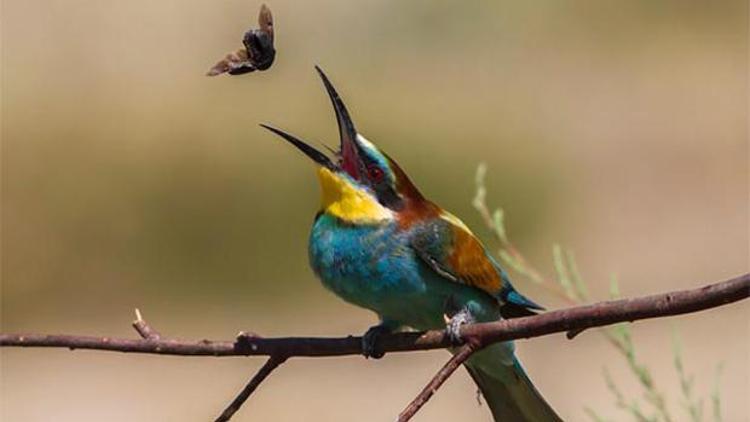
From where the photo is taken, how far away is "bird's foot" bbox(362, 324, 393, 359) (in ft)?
5.38

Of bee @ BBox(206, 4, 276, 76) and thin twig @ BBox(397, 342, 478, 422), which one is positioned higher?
bee @ BBox(206, 4, 276, 76)

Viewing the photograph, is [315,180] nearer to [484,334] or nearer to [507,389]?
[507,389]

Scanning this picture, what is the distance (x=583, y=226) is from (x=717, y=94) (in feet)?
4.24

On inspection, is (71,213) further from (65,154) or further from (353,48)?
(353,48)

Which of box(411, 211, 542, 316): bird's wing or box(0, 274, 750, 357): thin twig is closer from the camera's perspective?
box(0, 274, 750, 357): thin twig

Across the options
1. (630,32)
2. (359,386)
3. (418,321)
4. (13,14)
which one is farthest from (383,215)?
(630,32)

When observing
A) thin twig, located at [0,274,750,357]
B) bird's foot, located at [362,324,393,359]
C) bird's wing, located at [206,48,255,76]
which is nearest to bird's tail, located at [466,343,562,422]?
bird's foot, located at [362,324,393,359]

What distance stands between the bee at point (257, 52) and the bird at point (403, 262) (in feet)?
1.02

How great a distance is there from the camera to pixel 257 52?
148 cm

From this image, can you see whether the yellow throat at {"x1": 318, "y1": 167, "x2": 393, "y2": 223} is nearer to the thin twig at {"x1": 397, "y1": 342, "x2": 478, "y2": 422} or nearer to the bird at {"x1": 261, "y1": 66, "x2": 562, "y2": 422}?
the bird at {"x1": 261, "y1": 66, "x2": 562, "y2": 422}

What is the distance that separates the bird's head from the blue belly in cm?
3

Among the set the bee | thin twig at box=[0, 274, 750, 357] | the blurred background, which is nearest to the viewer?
thin twig at box=[0, 274, 750, 357]

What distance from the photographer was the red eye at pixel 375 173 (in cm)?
194

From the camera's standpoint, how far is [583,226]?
614cm
